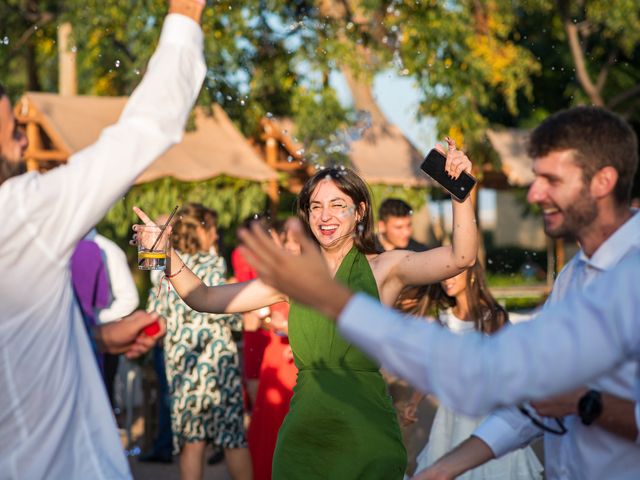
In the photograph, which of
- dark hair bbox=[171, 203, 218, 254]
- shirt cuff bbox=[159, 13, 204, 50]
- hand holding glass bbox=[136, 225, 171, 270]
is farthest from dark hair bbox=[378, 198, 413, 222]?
shirt cuff bbox=[159, 13, 204, 50]

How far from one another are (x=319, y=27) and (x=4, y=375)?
13.2 meters

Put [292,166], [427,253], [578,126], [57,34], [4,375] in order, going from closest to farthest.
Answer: [4,375] < [578,126] < [427,253] < [292,166] < [57,34]

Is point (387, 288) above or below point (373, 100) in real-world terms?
below

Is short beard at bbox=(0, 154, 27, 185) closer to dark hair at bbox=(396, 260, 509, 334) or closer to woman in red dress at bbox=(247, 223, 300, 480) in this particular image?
dark hair at bbox=(396, 260, 509, 334)

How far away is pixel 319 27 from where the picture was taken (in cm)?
1512


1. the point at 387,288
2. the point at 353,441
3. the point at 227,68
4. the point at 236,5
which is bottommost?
the point at 353,441

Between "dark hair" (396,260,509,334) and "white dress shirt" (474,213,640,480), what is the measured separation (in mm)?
2986

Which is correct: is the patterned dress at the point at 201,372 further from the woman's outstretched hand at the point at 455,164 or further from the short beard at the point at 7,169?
the short beard at the point at 7,169

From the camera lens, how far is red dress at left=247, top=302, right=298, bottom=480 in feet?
21.2

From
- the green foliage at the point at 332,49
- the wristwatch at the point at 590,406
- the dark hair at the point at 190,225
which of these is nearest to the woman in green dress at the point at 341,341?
the wristwatch at the point at 590,406

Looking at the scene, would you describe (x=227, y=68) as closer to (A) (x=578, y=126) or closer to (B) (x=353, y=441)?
(B) (x=353, y=441)

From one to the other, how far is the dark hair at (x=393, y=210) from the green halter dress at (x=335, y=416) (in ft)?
11.8

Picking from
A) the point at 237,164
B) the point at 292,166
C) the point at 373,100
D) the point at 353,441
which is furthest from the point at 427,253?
the point at 373,100

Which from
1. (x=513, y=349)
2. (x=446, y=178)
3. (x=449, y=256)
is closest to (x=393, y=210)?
(x=449, y=256)
